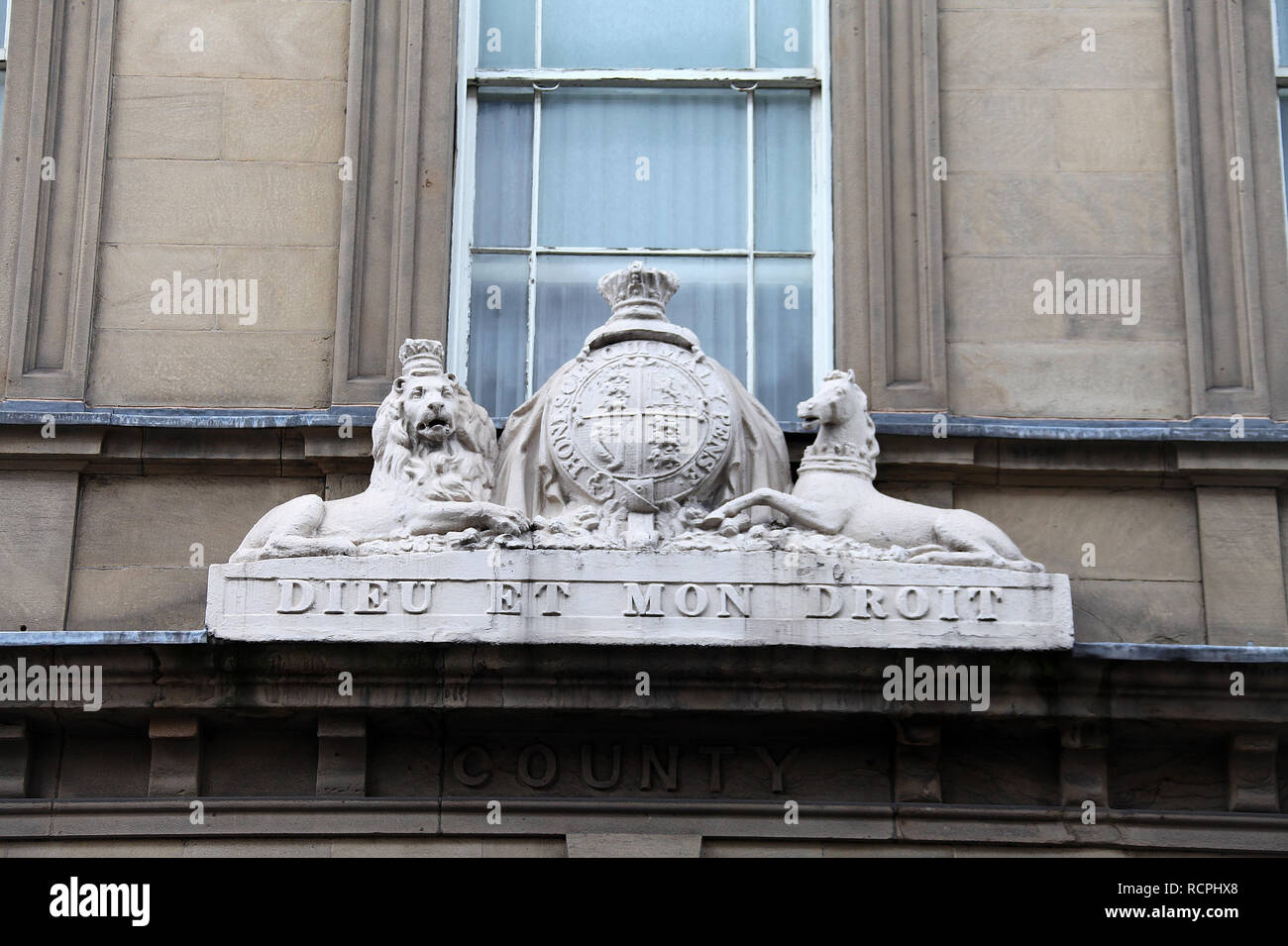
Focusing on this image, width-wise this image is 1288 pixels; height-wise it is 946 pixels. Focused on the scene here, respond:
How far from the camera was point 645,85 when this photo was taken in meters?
11.7

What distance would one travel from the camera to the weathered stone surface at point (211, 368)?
1075 centimetres

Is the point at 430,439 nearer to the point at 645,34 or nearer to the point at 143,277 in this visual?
the point at 143,277

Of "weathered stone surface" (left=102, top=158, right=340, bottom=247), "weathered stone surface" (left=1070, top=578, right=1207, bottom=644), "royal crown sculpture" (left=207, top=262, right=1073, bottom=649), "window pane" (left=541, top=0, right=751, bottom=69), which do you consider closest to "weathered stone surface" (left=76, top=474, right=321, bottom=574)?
"royal crown sculpture" (left=207, top=262, right=1073, bottom=649)

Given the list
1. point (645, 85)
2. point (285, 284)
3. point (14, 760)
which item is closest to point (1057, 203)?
point (645, 85)

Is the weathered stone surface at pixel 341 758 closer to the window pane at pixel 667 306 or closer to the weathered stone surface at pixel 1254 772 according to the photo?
the window pane at pixel 667 306

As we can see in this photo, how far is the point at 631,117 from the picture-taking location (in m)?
11.7

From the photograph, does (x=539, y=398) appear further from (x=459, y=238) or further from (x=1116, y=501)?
(x=1116, y=501)

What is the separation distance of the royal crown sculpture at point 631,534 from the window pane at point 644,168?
1095mm

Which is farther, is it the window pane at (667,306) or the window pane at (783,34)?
the window pane at (783,34)

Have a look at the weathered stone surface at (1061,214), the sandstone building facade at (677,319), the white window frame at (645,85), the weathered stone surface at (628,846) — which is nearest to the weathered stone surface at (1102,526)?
the sandstone building facade at (677,319)

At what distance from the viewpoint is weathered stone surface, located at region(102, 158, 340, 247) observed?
1106cm

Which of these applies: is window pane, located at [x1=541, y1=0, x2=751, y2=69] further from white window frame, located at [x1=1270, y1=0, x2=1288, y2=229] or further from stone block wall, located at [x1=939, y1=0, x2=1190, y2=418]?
white window frame, located at [x1=1270, y1=0, x2=1288, y2=229]
